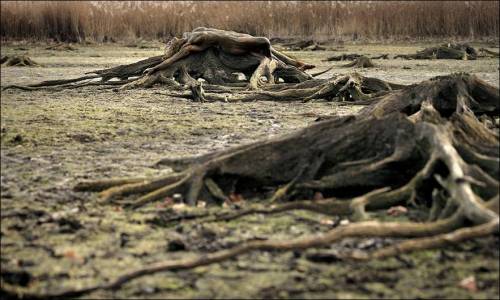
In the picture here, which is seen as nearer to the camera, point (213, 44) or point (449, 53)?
point (213, 44)

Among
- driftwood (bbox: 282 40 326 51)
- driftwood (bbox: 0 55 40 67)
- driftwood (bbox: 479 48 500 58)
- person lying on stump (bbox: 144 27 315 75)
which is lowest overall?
driftwood (bbox: 0 55 40 67)

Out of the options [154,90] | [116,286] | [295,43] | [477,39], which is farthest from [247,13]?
[116,286]

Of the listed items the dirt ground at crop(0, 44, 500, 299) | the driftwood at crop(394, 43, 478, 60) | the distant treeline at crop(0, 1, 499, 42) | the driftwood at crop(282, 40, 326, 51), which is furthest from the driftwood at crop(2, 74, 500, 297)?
the distant treeline at crop(0, 1, 499, 42)

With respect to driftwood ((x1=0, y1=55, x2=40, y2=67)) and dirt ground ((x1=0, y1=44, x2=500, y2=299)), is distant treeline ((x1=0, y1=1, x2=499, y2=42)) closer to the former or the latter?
driftwood ((x1=0, y1=55, x2=40, y2=67))

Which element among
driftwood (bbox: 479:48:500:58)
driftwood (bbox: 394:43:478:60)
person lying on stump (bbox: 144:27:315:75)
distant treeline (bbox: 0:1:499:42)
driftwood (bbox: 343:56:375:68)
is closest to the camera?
person lying on stump (bbox: 144:27:315:75)

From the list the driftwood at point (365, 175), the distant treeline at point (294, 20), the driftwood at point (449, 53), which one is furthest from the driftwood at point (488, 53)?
the driftwood at point (365, 175)

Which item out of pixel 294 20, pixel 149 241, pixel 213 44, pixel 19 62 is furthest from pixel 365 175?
Result: pixel 294 20

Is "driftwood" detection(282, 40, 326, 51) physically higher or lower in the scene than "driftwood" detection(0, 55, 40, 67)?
higher

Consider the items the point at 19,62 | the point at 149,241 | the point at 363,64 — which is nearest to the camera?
the point at 149,241

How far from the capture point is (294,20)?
71.9 feet

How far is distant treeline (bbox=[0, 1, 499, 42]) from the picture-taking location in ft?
66.6

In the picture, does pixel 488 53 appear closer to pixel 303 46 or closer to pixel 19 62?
pixel 303 46

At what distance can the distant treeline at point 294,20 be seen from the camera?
800 inches

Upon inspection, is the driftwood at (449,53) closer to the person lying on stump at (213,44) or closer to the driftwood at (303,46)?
the driftwood at (303,46)
